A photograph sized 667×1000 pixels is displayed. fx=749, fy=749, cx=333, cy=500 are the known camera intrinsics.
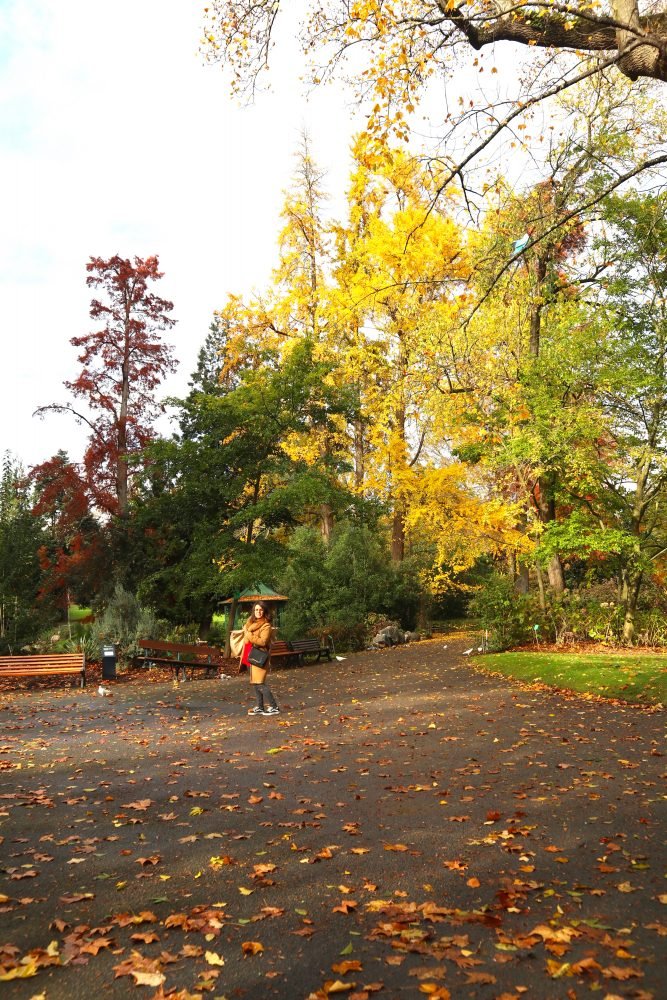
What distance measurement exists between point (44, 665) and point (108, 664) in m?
1.54

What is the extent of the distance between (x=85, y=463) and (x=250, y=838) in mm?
20783

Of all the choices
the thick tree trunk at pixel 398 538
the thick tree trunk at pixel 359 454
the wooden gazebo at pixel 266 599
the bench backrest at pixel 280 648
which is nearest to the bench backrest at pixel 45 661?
the bench backrest at pixel 280 648

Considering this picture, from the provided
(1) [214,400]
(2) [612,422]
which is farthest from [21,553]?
(2) [612,422]

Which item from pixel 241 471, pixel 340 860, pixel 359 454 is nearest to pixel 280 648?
pixel 241 471

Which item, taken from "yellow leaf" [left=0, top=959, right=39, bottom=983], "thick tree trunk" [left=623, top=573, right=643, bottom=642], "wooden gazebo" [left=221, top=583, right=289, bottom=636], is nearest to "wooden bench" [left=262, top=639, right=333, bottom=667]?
"wooden gazebo" [left=221, top=583, right=289, bottom=636]

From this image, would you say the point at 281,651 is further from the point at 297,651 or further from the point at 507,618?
the point at 507,618

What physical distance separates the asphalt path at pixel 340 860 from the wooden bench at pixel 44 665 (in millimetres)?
6115

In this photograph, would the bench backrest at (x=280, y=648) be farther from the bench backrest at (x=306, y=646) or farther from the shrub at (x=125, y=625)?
the shrub at (x=125, y=625)

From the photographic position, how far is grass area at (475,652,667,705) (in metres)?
11.3

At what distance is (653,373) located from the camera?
15906mm

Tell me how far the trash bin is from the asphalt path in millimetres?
7106

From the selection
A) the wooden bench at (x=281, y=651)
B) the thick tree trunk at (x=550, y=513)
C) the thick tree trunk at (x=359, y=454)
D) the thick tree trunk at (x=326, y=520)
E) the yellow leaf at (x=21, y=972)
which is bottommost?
the yellow leaf at (x=21, y=972)

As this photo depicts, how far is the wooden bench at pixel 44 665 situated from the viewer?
51.9 ft

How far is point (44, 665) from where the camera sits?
52.7 ft
